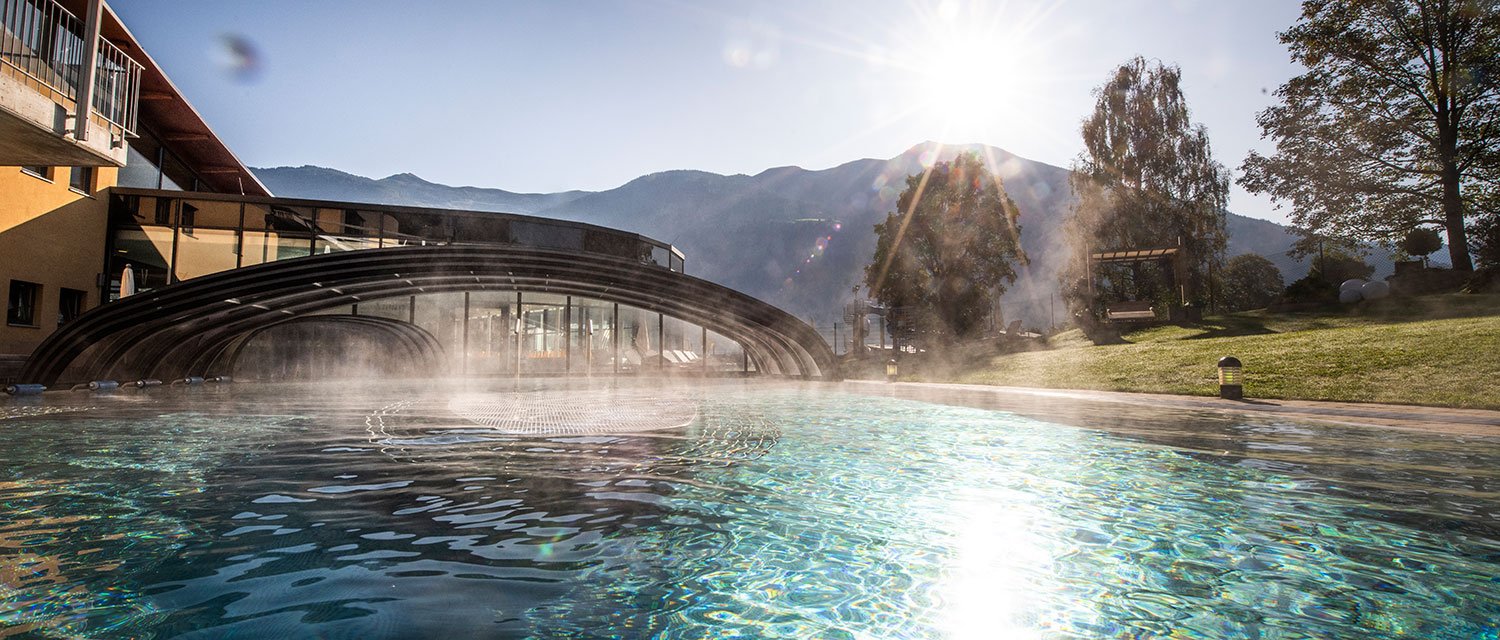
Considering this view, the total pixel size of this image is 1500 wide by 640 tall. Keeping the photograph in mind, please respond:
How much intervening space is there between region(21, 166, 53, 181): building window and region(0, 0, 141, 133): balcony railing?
17.5 feet

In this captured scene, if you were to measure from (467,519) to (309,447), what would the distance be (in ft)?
13.5

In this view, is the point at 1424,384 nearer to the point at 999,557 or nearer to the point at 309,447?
the point at 999,557

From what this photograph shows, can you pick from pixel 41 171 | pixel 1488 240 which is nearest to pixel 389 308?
pixel 41 171

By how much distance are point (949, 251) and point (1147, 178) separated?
35.1 feet

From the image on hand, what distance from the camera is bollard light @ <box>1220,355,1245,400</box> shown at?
41.1 ft

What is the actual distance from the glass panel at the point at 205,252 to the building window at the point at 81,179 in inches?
89.4

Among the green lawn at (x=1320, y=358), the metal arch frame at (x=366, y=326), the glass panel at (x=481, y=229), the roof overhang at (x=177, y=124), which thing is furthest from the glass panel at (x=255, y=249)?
the green lawn at (x=1320, y=358)

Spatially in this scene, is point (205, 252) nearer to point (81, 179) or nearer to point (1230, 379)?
point (81, 179)

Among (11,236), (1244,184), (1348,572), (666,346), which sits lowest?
(1348,572)

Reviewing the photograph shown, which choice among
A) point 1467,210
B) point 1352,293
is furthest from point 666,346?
point 1467,210

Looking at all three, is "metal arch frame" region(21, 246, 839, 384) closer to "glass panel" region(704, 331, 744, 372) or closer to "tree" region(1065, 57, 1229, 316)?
"glass panel" region(704, 331, 744, 372)

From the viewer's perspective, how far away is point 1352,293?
22.2 m

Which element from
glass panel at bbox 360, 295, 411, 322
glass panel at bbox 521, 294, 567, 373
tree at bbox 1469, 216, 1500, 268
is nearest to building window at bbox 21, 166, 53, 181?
glass panel at bbox 360, 295, 411, 322

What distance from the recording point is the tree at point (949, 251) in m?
37.0
